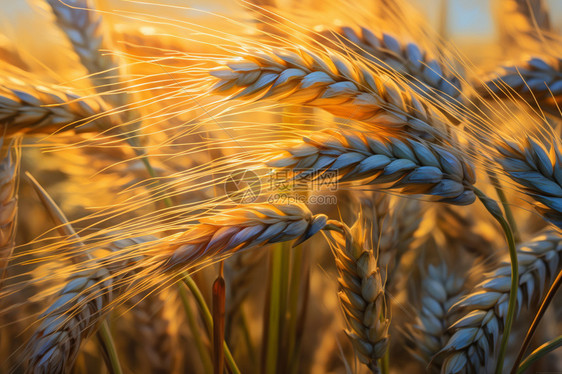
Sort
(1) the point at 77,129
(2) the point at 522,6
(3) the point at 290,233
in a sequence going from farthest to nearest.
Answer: (2) the point at 522,6 → (1) the point at 77,129 → (3) the point at 290,233

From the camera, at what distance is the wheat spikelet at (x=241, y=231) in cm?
43

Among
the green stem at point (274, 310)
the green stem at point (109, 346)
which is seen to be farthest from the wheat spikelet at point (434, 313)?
the green stem at point (109, 346)

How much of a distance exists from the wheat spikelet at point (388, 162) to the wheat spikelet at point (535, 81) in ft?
0.81

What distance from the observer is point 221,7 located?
25.5 inches

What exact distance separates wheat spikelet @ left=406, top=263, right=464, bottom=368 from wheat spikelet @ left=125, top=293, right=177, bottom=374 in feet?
1.33

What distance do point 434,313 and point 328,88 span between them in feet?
1.44

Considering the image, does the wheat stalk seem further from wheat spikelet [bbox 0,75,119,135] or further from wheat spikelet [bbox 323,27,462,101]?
wheat spikelet [bbox 0,75,119,135]

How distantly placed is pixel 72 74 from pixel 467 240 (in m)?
0.73

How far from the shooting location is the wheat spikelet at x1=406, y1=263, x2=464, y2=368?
2.15 feet

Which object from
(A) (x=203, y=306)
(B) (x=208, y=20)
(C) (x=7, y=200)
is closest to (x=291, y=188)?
(A) (x=203, y=306)

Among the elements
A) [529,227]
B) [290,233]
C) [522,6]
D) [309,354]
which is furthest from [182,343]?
[522,6]

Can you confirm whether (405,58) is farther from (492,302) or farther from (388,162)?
(492,302)

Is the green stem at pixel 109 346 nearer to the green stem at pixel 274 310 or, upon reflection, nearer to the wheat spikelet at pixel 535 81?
the green stem at pixel 274 310

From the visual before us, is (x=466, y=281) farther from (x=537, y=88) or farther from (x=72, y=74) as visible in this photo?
(x=72, y=74)
